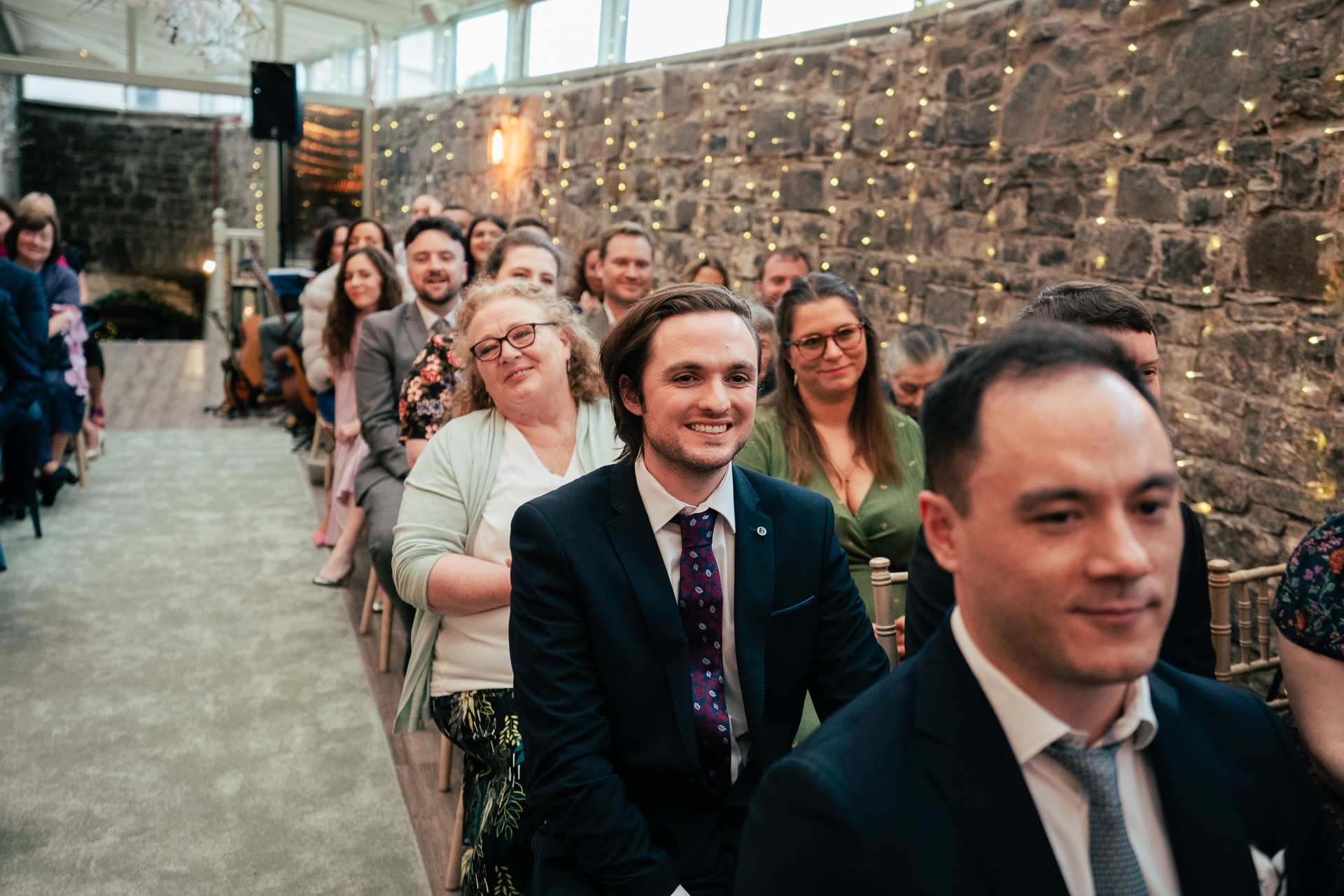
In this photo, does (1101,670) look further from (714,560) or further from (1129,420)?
(714,560)

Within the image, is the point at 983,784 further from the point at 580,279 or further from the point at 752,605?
the point at 580,279

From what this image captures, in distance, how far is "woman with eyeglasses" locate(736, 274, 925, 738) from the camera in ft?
7.02

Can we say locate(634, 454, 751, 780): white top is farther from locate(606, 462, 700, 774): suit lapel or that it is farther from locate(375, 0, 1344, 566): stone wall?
locate(375, 0, 1344, 566): stone wall

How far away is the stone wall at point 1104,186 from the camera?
8.87ft

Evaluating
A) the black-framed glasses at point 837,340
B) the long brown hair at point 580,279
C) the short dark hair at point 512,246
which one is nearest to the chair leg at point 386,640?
the short dark hair at point 512,246

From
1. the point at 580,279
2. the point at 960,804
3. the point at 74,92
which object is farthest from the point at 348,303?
the point at 74,92

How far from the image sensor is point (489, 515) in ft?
6.63

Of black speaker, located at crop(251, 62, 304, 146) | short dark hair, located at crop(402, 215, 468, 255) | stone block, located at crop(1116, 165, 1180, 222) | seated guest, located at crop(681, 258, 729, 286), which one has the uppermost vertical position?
black speaker, located at crop(251, 62, 304, 146)

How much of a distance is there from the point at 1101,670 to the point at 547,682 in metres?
0.82

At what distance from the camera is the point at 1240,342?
289cm

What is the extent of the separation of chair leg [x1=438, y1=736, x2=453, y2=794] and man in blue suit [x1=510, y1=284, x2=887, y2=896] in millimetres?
1240

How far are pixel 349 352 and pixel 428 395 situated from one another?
1.58 metres

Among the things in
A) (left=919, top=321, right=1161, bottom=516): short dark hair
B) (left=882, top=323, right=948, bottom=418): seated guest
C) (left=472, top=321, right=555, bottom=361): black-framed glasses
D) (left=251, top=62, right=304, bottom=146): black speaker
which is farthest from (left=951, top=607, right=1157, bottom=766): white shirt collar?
(left=251, top=62, right=304, bottom=146): black speaker

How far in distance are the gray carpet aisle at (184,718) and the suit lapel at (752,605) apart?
1296 millimetres
